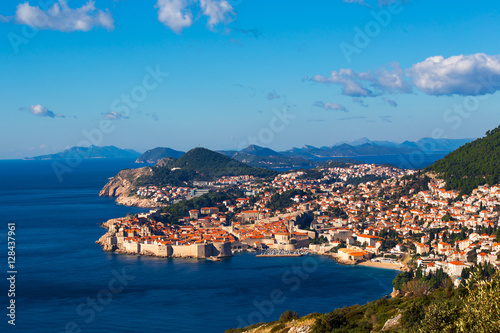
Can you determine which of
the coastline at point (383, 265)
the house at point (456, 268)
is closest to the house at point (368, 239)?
the coastline at point (383, 265)

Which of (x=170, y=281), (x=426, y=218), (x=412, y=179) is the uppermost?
(x=412, y=179)

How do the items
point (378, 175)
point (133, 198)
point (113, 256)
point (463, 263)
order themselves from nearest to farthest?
point (463, 263), point (113, 256), point (133, 198), point (378, 175)

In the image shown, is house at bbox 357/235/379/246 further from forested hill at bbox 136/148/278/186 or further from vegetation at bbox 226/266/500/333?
forested hill at bbox 136/148/278/186

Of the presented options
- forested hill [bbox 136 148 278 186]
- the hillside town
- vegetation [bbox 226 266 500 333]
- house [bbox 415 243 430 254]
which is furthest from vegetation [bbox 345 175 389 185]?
vegetation [bbox 226 266 500 333]

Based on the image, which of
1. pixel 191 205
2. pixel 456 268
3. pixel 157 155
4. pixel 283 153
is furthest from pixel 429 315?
pixel 283 153

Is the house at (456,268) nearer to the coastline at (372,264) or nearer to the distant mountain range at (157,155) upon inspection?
the coastline at (372,264)

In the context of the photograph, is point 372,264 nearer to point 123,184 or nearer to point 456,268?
point 456,268

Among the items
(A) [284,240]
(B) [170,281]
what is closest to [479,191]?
(A) [284,240]

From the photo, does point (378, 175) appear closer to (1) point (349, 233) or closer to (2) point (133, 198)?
(2) point (133, 198)
